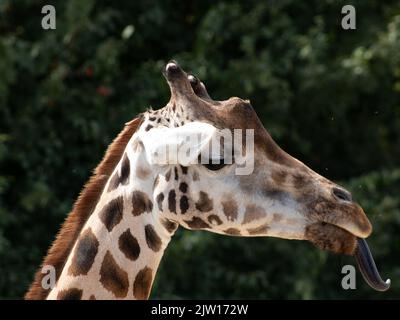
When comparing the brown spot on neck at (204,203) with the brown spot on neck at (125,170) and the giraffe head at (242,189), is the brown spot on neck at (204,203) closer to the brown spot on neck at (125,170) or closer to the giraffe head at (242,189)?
the giraffe head at (242,189)

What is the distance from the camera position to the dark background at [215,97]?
8.05 meters

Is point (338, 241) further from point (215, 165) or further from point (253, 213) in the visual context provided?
point (215, 165)

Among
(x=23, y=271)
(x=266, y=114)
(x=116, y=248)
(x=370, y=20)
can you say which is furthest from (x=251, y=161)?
(x=370, y=20)

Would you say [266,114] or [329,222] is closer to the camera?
[329,222]

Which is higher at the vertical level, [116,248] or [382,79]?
[116,248]

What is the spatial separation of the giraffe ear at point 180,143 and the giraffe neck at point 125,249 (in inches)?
2.9

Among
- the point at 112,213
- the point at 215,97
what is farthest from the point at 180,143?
the point at 215,97

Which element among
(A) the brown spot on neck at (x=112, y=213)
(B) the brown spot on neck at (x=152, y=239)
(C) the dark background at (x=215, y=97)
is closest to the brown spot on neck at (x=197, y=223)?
(B) the brown spot on neck at (x=152, y=239)

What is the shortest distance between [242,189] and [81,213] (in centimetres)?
60

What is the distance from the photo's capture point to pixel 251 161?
12.5ft

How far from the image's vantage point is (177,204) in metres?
3.80

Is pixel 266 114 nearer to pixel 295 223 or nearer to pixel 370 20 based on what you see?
pixel 370 20
